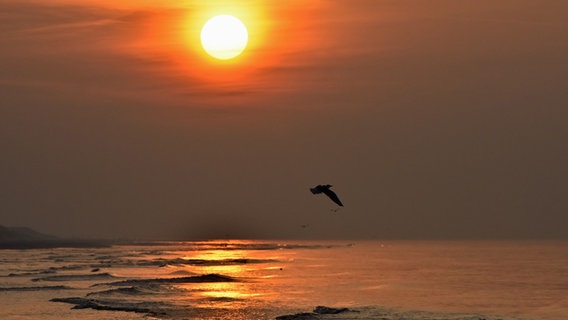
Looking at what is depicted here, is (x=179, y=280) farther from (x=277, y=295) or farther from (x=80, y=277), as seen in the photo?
(x=277, y=295)

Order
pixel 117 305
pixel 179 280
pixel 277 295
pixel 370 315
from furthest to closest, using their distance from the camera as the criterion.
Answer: pixel 179 280 < pixel 277 295 < pixel 117 305 < pixel 370 315

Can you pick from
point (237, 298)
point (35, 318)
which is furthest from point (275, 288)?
point (35, 318)

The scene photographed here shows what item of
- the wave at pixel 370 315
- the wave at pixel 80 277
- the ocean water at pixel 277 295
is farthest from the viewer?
the wave at pixel 80 277

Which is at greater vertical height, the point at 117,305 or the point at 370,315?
the point at 117,305

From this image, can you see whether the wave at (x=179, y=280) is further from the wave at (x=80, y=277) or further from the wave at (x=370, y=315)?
→ the wave at (x=370, y=315)

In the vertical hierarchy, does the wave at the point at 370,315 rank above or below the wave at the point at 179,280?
below

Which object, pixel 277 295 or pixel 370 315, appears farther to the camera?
pixel 277 295

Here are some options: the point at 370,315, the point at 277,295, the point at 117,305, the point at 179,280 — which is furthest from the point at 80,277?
the point at 370,315

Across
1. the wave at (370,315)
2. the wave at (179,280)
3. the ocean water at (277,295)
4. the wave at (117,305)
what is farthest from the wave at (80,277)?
the wave at (370,315)

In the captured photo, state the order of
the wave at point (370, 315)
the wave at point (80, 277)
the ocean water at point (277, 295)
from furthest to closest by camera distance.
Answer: the wave at point (80, 277) < the ocean water at point (277, 295) < the wave at point (370, 315)

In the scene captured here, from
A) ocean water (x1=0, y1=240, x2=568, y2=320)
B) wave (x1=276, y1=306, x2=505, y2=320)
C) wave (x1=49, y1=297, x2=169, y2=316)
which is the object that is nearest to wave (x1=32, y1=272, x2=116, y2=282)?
ocean water (x1=0, y1=240, x2=568, y2=320)

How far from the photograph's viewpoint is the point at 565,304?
182ft

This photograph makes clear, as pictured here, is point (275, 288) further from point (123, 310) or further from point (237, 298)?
point (123, 310)

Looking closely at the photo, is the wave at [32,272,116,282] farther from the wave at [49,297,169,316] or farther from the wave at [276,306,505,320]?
the wave at [276,306,505,320]
